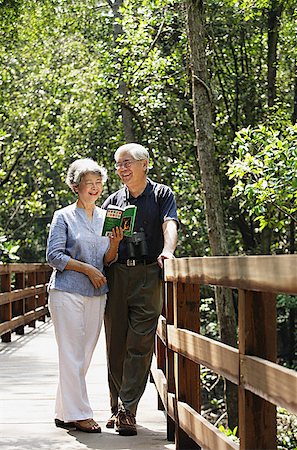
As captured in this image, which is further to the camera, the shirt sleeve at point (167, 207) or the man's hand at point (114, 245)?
the shirt sleeve at point (167, 207)

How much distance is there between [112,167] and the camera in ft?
79.6

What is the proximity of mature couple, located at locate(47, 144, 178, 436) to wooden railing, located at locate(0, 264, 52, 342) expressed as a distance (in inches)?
257

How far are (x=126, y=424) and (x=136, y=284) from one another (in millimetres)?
856

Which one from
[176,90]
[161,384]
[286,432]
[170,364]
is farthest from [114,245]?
[176,90]

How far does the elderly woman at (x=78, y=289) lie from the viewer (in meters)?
6.41

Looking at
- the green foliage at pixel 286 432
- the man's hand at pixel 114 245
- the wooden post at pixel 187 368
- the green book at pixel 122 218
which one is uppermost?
the green book at pixel 122 218

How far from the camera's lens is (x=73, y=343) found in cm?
646

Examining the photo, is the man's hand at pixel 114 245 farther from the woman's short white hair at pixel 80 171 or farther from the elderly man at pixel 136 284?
the woman's short white hair at pixel 80 171

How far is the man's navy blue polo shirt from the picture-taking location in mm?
6465

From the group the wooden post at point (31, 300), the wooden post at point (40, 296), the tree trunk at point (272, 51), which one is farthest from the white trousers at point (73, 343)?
the tree trunk at point (272, 51)

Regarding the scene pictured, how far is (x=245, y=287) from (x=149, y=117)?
1830cm

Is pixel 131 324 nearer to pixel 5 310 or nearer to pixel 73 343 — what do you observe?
pixel 73 343

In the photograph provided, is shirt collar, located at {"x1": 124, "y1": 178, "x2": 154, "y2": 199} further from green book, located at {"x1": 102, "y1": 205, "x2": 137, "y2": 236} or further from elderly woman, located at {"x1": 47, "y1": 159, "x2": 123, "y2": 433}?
green book, located at {"x1": 102, "y1": 205, "x2": 137, "y2": 236}

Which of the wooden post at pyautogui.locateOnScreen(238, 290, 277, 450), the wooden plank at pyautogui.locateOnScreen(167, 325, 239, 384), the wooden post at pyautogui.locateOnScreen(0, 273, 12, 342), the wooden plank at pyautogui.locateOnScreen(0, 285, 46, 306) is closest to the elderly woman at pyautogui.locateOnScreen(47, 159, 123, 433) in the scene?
the wooden plank at pyautogui.locateOnScreen(167, 325, 239, 384)
